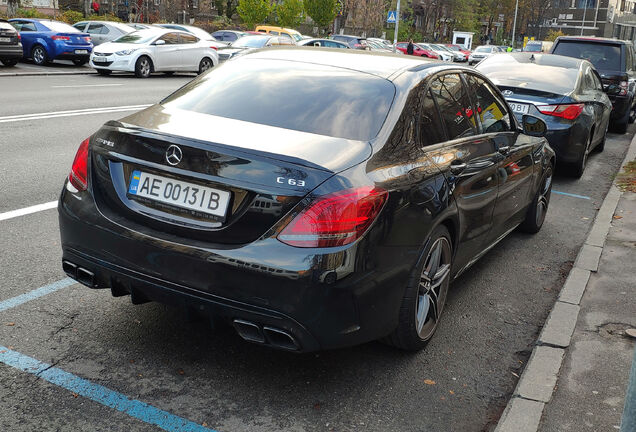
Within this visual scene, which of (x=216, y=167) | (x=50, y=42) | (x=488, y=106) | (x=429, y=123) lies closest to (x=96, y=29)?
(x=50, y=42)

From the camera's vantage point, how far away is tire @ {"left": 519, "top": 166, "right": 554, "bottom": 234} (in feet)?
22.1

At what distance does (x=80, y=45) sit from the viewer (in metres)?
25.9

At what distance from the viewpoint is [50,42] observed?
25391 millimetres

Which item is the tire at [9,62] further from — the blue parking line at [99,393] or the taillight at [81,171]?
the blue parking line at [99,393]

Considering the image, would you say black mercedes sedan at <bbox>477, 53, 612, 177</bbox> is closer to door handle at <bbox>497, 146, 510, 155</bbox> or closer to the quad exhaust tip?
door handle at <bbox>497, 146, 510, 155</bbox>

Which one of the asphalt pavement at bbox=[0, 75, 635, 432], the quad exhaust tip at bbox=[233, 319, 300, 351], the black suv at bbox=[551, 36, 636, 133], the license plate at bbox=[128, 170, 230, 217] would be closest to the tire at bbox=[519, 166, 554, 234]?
the asphalt pavement at bbox=[0, 75, 635, 432]

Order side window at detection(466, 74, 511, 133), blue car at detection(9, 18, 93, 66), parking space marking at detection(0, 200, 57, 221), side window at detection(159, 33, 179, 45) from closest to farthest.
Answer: side window at detection(466, 74, 511, 133), parking space marking at detection(0, 200, 57, 221), side window at detection(159, 33, 179, 45), blue car at detection(9, 18, 93, 66)

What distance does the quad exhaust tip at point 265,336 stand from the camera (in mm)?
3307

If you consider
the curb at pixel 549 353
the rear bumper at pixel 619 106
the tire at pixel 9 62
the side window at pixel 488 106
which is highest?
the side window at pixel 488 106

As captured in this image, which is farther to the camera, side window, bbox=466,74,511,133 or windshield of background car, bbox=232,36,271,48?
windshield of background car, bbox=232,36,271,48

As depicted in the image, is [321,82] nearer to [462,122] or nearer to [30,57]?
[462,122]

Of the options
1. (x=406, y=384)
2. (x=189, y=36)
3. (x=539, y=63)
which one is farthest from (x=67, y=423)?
(x=189, y=36)

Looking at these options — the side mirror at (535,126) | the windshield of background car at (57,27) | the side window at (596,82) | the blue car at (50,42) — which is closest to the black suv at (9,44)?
the blue car at (50,42)

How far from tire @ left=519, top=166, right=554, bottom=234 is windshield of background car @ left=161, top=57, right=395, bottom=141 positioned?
308 centimetres
